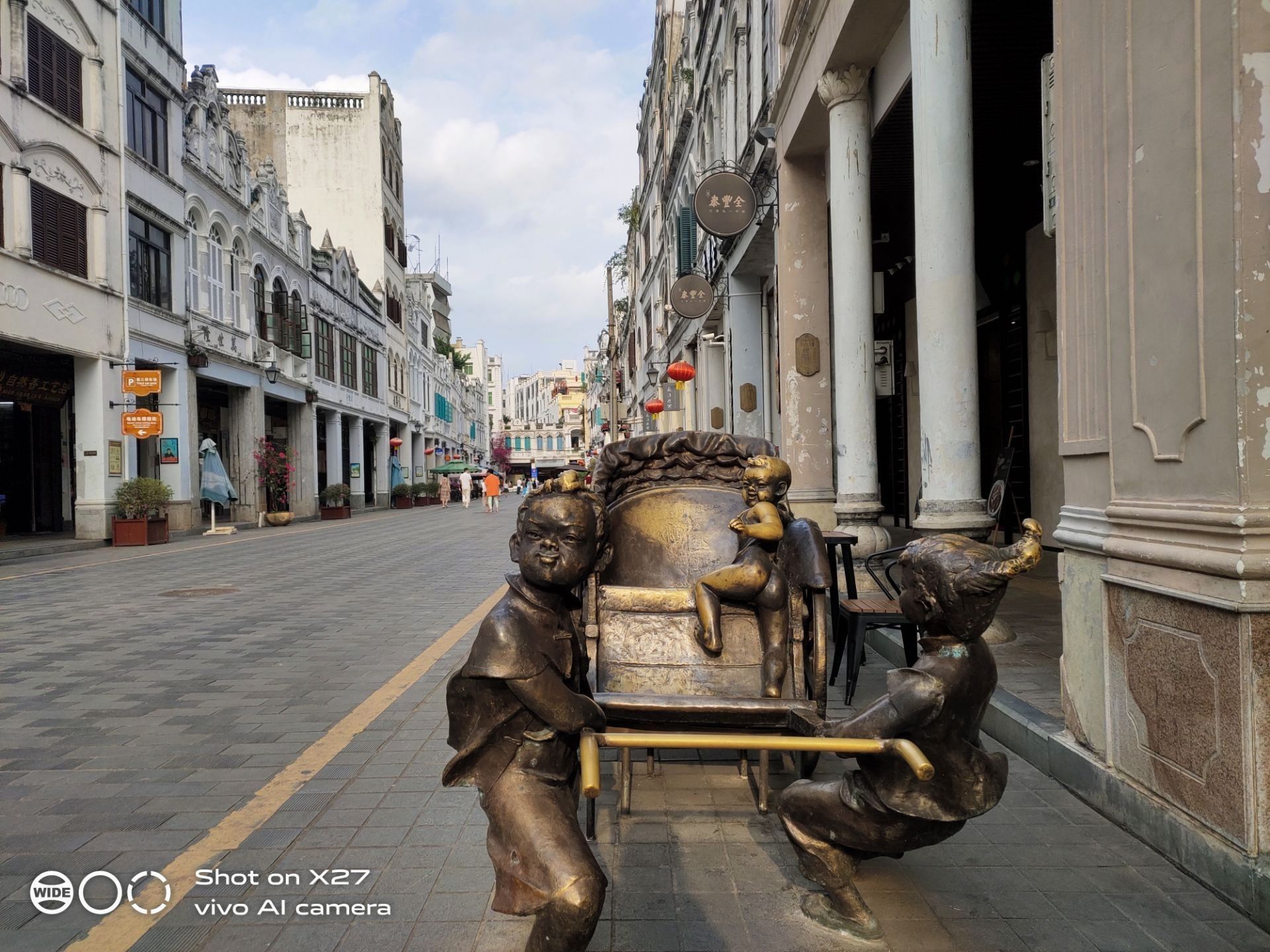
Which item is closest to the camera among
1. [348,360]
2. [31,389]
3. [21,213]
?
[21,213]

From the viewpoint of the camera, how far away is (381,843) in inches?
126

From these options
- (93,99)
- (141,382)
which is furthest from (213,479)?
(93,99)

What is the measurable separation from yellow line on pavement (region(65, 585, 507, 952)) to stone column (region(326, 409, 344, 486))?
29931mm

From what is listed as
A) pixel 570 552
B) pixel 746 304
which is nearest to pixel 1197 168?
pixel 570 552

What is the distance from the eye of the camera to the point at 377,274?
42062mm

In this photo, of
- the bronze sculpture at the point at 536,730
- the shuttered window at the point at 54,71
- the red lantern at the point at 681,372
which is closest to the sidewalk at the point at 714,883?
the bronze sculpture at the point at 536,730

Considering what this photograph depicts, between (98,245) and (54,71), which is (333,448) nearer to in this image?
(98,245)

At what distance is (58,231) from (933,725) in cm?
1954

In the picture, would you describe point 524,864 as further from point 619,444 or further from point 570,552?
point 619,444

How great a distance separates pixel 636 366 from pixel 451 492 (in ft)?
63.5

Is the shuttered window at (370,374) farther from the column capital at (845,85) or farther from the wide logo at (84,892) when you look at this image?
the wide logo at (84,892)

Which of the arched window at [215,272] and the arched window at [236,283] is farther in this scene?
Answer: the arched window at [236,283]

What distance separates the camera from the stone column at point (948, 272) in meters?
5.93

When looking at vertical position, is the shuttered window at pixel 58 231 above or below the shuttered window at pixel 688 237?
below
